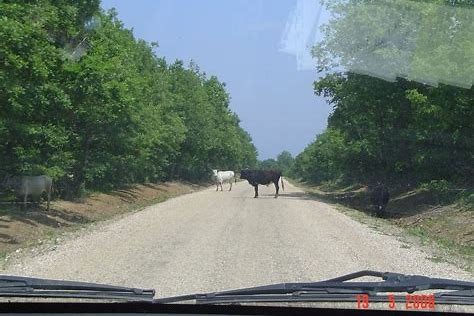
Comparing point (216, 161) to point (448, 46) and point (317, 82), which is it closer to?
point (317, 82)

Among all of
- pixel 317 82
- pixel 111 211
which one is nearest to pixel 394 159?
pixel 317 82

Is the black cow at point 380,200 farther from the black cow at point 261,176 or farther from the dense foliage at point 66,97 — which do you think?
the dense foliage at point 66,97

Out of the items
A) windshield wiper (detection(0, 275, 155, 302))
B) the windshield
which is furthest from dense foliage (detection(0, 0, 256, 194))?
windshield wiper (detection(0, 275, 155, 302))

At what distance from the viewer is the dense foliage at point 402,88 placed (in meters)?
23.4

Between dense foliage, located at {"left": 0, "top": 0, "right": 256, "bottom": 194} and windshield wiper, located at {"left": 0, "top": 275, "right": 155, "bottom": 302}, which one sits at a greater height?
dense foliage, located at {"left": 0, "top": 0, "right": 256, "bottom": 194}

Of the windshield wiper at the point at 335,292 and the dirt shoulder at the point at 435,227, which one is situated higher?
the windshield wiper at the point at 335,292

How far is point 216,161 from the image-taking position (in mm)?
77250

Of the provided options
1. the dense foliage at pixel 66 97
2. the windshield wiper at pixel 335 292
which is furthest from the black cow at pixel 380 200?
the windshield wiper at pixel 335 292

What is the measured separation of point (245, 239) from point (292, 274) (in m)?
5.23
